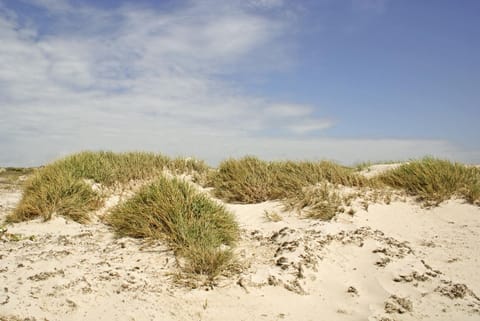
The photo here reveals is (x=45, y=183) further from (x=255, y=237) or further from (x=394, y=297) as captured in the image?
(x=394, y=297)

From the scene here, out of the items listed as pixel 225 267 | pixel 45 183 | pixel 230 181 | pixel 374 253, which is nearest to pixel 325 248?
pixel 374 253

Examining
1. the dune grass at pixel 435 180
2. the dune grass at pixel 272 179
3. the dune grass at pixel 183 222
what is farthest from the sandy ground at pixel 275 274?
the dune grass at pixel 272 179

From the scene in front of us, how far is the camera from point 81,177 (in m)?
8.72

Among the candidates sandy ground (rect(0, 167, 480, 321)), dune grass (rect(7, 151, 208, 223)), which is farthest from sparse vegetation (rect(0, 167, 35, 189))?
sandy ground (rect(0, 167, 480, 321))

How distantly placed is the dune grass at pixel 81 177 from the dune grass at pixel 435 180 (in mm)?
4593

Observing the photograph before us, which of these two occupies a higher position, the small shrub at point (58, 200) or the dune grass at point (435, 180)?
the dune grass at point (435, 180)

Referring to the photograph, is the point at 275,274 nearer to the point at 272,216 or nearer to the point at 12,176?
the point at 272,216

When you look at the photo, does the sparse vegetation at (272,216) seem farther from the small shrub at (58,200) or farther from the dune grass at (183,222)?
the small shrub at (58,200)

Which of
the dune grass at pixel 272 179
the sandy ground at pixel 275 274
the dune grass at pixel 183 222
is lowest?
the sandy ground at pixel 275 274

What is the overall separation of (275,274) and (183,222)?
5.06ft

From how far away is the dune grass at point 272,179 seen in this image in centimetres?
800

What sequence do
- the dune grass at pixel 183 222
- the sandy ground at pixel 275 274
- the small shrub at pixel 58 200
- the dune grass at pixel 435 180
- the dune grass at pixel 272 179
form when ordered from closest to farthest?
the sandy ground at pixel 275 274 < the dune grass at pixel 183 222 < the small shrub at pixel 58 200 < the dune grass at pixel 435 180 < the dune grass at pixel 272 179

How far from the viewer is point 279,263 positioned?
5.27 m

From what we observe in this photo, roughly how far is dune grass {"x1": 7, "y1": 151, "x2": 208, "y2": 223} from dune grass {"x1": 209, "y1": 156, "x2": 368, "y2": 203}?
1.54 m
